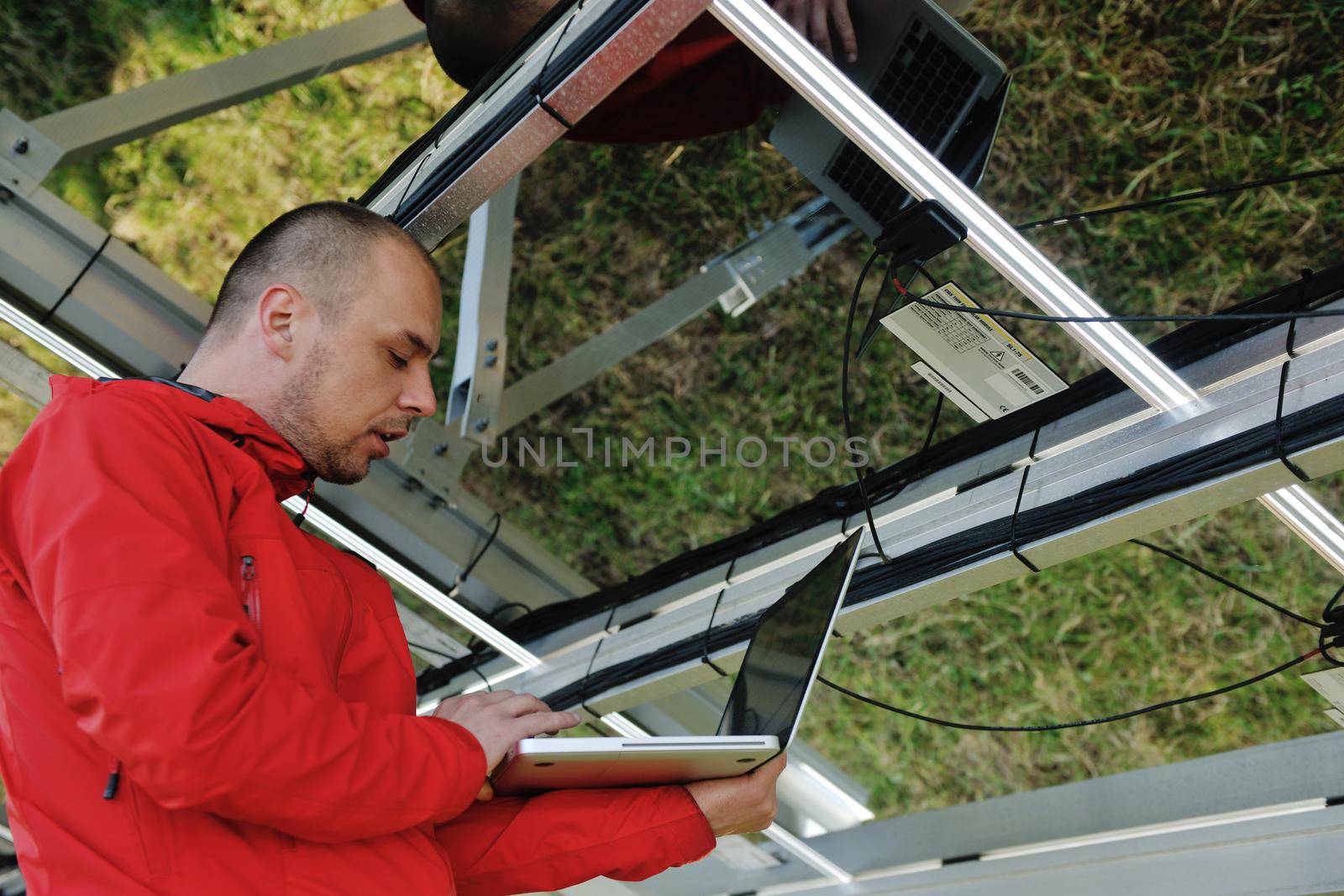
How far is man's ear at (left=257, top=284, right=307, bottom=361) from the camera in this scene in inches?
56.5

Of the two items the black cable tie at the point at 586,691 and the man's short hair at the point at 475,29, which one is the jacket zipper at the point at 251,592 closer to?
the black cable tie at the point at 586,691

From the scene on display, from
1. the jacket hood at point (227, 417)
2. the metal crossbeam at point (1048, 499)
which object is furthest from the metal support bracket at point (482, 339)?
the jacket hood at point (227, 417)

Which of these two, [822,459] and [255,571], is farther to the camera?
[822,459]

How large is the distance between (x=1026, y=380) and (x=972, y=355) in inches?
2.9

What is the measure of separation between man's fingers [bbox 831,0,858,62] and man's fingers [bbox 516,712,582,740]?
1.19m

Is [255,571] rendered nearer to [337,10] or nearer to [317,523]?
[317,523]

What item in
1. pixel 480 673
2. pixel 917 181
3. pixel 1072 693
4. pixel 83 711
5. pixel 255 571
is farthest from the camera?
pixel 1072 693

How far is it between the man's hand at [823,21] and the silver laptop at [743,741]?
88cm

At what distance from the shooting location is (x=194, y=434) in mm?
1248

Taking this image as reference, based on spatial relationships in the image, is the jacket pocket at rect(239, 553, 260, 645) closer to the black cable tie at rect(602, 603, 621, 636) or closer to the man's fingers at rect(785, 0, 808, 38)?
the black cable tie at rect(602, 603, 621, 636)

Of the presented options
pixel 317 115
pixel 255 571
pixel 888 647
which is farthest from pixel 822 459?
pixel 255 571

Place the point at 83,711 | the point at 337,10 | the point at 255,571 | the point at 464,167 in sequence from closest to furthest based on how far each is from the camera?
the point at 83,711, the point at 255,571, the point at 464,167, the point at 337,10

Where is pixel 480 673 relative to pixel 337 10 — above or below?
below

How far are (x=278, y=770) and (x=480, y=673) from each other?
1.51m
